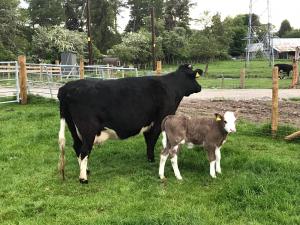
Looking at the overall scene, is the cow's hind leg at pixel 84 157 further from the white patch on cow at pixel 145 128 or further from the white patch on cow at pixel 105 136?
the white patch on cow at pixel 145 128

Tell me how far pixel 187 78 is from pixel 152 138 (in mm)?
1493

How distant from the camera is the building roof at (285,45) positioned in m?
94.4

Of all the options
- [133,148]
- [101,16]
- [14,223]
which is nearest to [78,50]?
[101,16]

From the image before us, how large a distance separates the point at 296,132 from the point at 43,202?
213 inches

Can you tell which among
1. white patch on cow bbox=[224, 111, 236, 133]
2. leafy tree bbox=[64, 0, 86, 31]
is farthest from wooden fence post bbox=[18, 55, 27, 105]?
leafy tree bbox=[64, 0, 86, 31]

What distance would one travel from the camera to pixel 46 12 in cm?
6950

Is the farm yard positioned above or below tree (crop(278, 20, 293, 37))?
below

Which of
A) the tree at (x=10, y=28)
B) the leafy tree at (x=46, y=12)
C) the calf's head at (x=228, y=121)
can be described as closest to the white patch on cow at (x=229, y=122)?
the calf's head at (x=228, y=121)

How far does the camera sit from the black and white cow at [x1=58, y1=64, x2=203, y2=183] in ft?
23.1

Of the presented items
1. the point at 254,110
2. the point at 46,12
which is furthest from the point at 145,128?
the point at 46,12

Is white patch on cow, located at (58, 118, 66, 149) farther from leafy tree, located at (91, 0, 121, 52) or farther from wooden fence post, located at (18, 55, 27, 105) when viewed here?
leafy tree, located at (91, 0, 121, 52)

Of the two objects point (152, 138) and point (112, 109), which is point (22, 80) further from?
point (112, 109)

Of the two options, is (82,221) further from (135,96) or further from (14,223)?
(135,96)

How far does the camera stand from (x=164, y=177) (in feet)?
22.8
